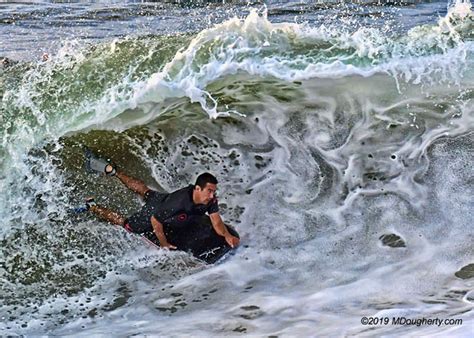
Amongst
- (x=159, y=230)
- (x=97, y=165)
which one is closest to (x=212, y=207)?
(x=159, y=230)

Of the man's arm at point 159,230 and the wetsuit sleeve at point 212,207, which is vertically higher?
the wetsuit sleeve at point 212,207

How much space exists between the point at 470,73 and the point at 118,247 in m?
4.40

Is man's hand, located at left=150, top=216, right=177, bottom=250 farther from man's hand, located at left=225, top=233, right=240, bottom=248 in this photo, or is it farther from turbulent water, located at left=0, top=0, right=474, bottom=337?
man's hand, located at left=225, top=233, right=240, bottom=248

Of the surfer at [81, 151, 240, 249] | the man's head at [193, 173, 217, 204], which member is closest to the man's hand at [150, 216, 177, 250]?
the surfer at [81, 151, 240, 249]

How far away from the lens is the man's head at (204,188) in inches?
226

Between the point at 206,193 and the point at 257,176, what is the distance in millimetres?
1364

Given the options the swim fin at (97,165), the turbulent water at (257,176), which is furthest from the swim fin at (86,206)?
the swim fin at (97,165)

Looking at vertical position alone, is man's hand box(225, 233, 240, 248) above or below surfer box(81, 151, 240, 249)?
below

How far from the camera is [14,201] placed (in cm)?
664

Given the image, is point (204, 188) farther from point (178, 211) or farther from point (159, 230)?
point (159, 230)

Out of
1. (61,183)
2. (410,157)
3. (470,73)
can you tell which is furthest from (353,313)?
(470,73)

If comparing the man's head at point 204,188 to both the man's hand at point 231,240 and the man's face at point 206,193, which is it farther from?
the man's hand at point 231,240

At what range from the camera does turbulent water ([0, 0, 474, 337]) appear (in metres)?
5.31

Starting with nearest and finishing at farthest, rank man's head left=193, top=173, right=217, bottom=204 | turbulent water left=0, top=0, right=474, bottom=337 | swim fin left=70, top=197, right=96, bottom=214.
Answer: turbulent water left=0, top=0, right=474, bottom=337, man's head left=193, top=173, right=217, bottom=204, swim fin left=70, top=197, right=96, bottom=214
